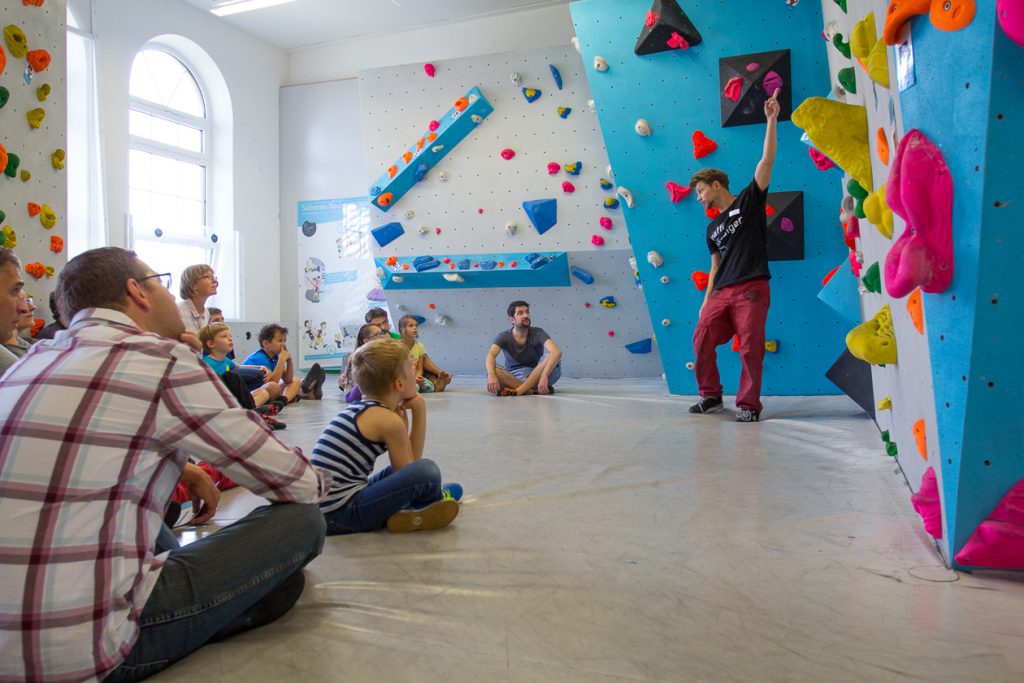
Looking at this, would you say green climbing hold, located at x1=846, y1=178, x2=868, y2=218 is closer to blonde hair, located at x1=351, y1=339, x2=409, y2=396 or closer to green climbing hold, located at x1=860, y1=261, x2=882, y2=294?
green climbing hold, located at x1=860, y1=261, x2=882, y2=294

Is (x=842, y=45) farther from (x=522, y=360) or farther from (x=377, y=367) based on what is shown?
(x=522, y=360)

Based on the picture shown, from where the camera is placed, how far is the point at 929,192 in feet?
5.02

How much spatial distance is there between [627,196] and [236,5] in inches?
220

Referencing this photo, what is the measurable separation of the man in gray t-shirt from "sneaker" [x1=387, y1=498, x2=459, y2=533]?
4088 mm

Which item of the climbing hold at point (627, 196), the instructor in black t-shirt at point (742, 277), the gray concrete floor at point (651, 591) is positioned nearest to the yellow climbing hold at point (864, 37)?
the gray concrete floor at point (651, 591)

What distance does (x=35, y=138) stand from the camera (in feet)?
13.1

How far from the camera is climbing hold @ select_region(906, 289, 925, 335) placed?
177cm

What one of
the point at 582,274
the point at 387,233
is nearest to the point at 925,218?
the point at 582,274

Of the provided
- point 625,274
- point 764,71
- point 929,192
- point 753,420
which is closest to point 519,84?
point 625,274

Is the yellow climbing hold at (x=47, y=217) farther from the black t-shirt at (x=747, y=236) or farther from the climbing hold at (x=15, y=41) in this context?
the black t-shirt at (x=747, y=236)

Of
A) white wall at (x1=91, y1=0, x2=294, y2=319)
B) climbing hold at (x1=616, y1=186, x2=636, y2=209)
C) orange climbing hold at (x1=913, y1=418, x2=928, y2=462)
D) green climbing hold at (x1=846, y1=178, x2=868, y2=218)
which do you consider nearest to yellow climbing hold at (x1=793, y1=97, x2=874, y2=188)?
green climbing hold at (x1=846, y1=178, x2=868, y2=218)

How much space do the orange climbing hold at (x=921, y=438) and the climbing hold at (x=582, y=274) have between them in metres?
5.16

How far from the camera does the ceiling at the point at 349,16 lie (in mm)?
8289

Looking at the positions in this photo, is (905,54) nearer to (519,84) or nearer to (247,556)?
(247,556)
